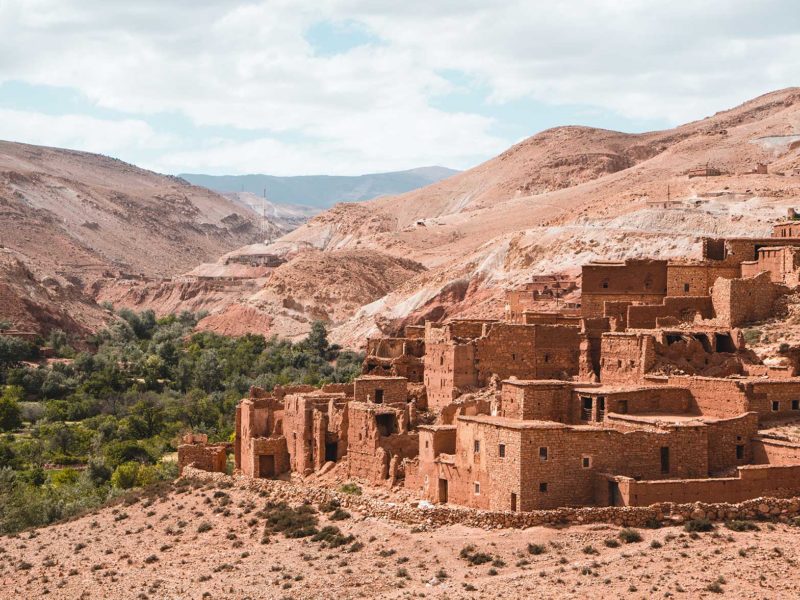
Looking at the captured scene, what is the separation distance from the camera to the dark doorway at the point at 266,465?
114 ft

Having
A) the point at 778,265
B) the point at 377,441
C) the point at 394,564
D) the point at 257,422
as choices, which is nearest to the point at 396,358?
the point at 257,422

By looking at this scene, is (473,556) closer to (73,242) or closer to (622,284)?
(622,284)

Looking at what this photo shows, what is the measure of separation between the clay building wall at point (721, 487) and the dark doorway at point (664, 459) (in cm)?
59

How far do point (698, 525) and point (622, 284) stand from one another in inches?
539

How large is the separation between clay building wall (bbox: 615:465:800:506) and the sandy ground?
2.79ft

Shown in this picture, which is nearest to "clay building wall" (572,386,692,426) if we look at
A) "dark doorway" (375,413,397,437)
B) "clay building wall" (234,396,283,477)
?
"dark doorway" (375,413,397,437)

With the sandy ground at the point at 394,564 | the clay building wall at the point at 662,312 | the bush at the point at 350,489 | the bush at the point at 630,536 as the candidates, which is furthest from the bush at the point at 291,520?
the clay building wall at the point at 662,312

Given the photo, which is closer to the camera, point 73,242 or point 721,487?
point 721,487

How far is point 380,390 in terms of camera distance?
1356 inches

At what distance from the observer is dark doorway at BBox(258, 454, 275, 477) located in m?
34.8

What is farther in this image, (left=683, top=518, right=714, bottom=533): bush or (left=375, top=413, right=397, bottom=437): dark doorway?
(left=375, top=413, right=397, bottom=437): dark doorway

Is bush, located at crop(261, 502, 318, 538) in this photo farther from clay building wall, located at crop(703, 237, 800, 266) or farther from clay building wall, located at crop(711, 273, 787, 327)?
clay building wall, located at crop(703, 237, 800, 266)

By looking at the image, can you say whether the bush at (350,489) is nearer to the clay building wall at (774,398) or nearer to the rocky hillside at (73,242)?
the clay building wall at (774,398)

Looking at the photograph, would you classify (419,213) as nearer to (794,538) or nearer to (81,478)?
(81,478)
